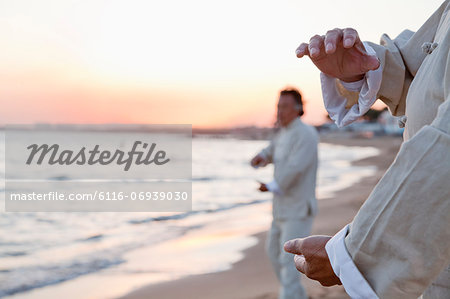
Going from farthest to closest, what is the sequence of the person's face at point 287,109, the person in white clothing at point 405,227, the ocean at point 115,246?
1. the ocean at point 115,246
2. the person's face at point 287,109
3. the person in white clothing at point 405,227

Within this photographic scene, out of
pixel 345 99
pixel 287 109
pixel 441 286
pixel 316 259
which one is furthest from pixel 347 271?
pixel 287 109

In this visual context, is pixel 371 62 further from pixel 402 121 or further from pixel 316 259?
pixel 316 259

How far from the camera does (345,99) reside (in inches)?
61.7

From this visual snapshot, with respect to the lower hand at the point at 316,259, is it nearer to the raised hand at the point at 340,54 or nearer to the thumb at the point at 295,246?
the thumb at the point at 295,246

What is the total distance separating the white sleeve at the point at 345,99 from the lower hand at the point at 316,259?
1.90 feet

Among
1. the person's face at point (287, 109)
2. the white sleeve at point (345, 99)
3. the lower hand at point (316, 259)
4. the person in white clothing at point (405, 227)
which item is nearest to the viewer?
the person in white clothing at point (405, 227)

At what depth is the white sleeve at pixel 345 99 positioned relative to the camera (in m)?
1.43

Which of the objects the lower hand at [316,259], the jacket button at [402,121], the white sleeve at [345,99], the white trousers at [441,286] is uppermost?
the white sleeve at [345,99]

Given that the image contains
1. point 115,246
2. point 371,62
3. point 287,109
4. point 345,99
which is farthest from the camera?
point 115,246

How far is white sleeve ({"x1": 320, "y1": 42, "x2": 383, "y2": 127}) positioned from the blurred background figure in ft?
11.1

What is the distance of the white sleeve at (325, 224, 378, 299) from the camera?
2.77 feet

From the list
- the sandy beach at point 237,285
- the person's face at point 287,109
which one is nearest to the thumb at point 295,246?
the person's face at point 287,109

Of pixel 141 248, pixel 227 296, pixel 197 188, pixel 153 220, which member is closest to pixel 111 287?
pixel 227 296

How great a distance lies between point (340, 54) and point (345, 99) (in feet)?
1.00
